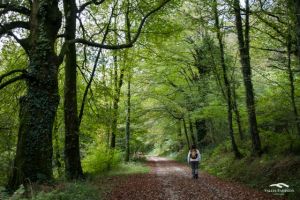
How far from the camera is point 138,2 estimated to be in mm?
15000

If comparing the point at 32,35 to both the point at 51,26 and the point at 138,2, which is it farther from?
the point at 138,2

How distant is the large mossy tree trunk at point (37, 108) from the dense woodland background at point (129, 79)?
33 millimetres

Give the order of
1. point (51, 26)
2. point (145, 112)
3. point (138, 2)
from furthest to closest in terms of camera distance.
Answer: point (145, 112) < point (138, 2) < point (51, 26)

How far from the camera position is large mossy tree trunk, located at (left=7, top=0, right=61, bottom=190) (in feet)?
34.7

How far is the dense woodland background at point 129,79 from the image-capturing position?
11000mm

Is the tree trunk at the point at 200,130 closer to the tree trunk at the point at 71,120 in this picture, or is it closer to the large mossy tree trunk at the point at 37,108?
the tree trunk at the point at 71,120

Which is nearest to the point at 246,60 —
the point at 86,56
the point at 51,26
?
the point at 86,56

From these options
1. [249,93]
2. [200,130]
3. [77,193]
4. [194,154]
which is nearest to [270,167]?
[249,93]

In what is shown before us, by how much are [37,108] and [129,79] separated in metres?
15.5

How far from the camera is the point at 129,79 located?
1032 inches

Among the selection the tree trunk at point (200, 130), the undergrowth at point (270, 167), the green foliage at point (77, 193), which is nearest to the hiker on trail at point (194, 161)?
the undergrowth at point (270, 167)

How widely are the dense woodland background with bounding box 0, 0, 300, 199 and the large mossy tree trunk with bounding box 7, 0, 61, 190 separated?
0.11 ft

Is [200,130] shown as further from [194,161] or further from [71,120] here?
[71,120]

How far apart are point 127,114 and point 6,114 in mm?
13181
